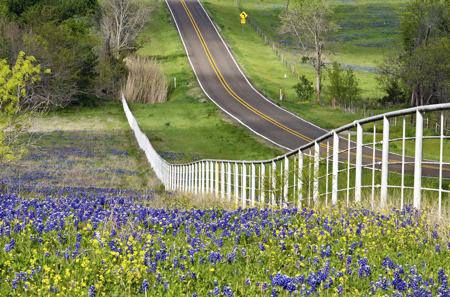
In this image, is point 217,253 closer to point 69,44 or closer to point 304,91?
point 69,44

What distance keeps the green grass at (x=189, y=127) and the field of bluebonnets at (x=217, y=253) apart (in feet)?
123

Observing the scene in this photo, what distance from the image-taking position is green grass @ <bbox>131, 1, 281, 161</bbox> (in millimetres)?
53469

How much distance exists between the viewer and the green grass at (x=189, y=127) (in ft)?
175

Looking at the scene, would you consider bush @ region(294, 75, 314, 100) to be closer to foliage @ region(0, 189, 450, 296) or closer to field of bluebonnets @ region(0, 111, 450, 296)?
field of bluebonnets @ region(0, 111, 450, 296)

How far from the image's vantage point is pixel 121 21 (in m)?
96.6

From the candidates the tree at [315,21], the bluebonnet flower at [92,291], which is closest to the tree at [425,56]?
the tree at [315,21]

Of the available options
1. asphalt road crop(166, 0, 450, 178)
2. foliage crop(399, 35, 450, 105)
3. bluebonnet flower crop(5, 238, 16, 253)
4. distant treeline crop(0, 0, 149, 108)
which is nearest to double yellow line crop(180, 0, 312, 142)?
asphalt road crop(166, 0, 450, 178)

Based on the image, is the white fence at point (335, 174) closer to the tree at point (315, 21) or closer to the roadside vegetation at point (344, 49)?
the roadside vegetation at point (344, 49)

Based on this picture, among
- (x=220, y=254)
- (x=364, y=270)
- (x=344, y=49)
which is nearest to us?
(x=364, y=270)

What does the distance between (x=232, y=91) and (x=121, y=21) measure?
1893 centimetres

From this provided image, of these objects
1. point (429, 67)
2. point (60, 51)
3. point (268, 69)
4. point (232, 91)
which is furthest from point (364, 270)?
point (268, 69)

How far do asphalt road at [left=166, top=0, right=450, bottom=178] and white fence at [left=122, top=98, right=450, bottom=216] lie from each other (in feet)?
11.2

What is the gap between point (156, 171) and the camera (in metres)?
42.3

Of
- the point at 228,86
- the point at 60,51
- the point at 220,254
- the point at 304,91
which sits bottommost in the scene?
the point at 304,91
